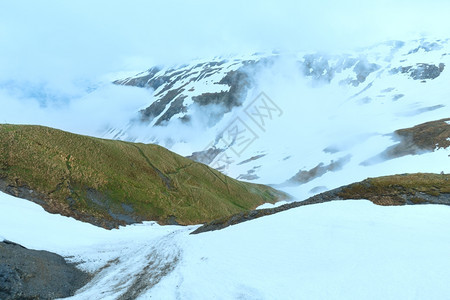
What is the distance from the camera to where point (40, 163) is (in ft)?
120

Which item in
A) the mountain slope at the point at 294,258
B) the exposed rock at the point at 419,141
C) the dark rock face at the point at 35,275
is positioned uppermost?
the exposed rock at the point at 419,141

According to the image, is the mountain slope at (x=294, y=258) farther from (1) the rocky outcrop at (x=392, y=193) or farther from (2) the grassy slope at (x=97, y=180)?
(2) the grassy slope at (x=97, y=180)

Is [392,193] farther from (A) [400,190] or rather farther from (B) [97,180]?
(B) [97,180]

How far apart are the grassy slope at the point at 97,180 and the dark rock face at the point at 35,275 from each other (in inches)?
501

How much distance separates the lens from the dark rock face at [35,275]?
15.2 meters

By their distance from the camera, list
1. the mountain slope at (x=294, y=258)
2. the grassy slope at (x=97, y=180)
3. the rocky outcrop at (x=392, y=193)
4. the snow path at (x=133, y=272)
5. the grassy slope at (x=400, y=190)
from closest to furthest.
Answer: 1. the mountain slope at (x=294, y=258)
2. the snow path at (x=133, y=272)
3. the rocky outcrop at (x=392, y=193)
4. the grassy slope at (x=400, y=190)
5. the grassy slope at (x=97, y=180)

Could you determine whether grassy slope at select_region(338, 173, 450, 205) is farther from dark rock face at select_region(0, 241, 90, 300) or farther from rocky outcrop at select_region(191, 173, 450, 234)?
dark rock face at select_region(0, 241, 90, 300)

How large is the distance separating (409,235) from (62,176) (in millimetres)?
36522

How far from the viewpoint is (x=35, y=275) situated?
16.9 metres

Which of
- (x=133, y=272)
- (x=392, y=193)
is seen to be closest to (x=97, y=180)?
(x=133, y=272)

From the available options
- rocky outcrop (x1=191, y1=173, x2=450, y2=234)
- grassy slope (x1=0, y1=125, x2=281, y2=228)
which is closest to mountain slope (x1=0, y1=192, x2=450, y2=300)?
rocky outcrop (x1=191, y1=173, x2=450, y2=234)

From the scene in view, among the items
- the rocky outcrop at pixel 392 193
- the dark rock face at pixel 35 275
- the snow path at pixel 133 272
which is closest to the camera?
the dark rock face at pixel 35 275

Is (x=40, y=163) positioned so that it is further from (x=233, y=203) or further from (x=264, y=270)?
(x=233, y=203)

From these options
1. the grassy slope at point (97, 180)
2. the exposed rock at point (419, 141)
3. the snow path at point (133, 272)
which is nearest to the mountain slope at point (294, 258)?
the snow path at point (133, 272)
